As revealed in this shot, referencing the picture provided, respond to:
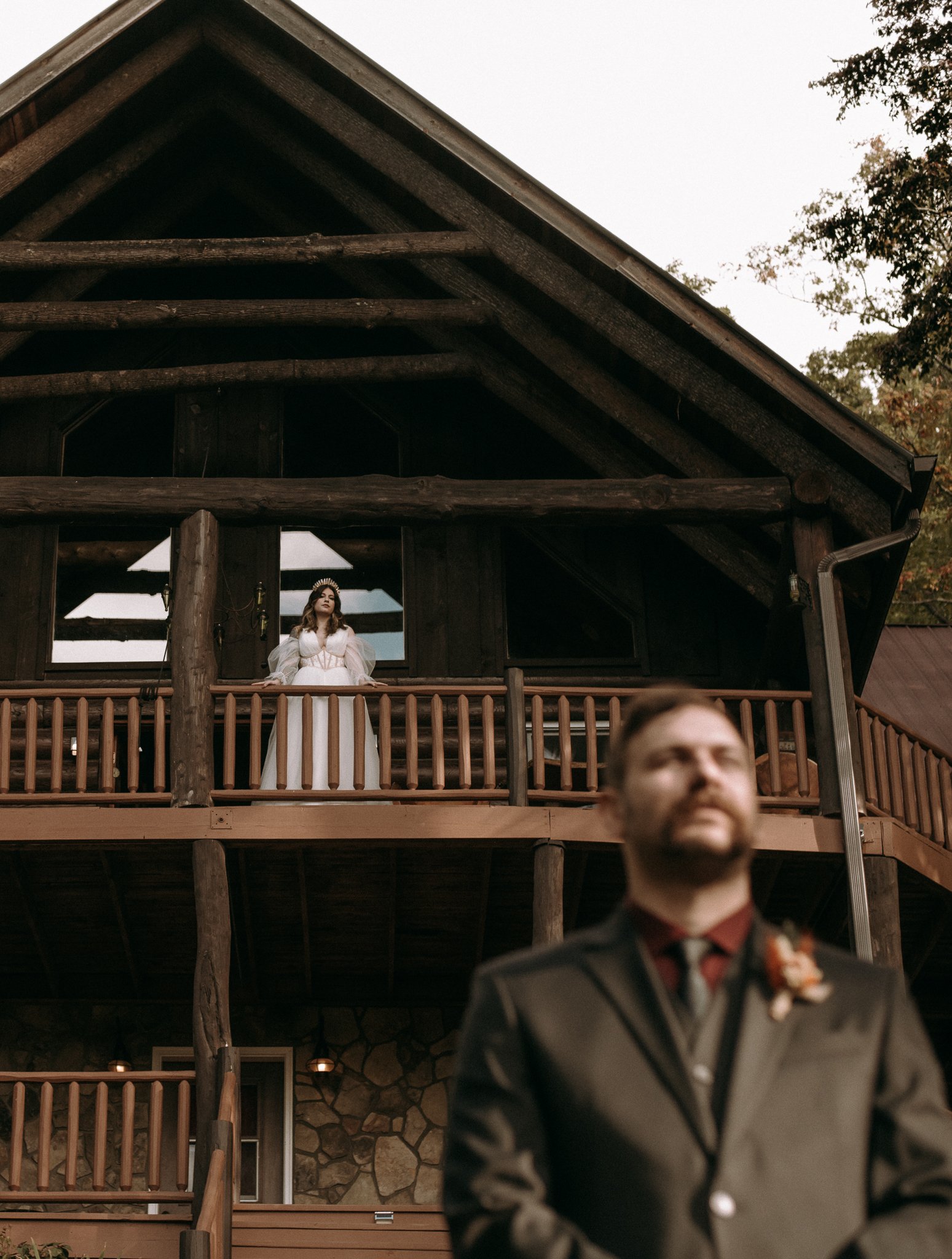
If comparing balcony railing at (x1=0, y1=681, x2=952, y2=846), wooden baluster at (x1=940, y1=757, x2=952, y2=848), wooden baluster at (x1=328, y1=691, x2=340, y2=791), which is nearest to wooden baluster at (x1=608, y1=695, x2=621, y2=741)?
balcony railing at (x1=0, y1=681, x2=952, y2=846)

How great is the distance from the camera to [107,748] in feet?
33.7

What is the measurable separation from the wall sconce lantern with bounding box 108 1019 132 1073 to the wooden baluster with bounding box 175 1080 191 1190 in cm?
297

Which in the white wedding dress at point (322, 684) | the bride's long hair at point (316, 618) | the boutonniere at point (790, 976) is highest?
the bride's long hair at point (316, 618)

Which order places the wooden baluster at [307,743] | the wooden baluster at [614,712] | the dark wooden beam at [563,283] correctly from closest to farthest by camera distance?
1. the wooden baluster at [614,712]
2. the wooden baluster at [307,743]
3. the dark wooden beam at [563,283]

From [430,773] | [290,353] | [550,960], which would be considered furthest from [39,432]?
[550,960]

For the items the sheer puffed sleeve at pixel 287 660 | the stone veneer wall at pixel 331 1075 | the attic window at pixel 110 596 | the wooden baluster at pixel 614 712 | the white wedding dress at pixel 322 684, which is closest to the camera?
the wooden baluster at pixel 614 712

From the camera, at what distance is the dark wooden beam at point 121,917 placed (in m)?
11.0

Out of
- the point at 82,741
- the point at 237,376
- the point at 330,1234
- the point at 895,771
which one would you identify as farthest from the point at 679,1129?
the point at 237,376

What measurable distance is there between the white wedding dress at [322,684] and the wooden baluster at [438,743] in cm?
88

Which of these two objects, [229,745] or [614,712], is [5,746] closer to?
[229,745]

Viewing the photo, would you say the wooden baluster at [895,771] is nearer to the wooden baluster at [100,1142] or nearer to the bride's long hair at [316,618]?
the bride's long hair at [316,618]

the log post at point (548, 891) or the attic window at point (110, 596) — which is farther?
the attic window at point (110, 596)

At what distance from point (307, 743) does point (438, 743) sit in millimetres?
878

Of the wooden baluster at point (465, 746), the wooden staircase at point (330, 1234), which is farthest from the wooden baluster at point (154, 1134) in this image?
the wooden baluster at point (465, 746)
